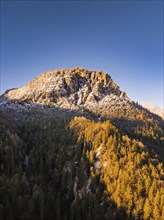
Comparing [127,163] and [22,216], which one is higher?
[127,163]

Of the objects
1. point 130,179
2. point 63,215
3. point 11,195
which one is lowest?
point 63,215

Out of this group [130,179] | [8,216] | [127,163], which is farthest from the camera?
[127,163]

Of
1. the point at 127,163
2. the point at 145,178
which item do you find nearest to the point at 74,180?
the point at 127,163

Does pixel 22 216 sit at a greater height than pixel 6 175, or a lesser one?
lesser

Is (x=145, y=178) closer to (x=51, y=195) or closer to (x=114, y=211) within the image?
(x=114, y=211)

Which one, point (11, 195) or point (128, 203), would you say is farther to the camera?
point (11, 195)

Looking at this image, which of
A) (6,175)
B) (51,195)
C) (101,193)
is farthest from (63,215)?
(6,175)

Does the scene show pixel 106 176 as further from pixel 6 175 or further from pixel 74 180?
pixel 6 175

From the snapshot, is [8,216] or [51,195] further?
[51,195]

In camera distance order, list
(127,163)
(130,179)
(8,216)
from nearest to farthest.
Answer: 1. (8,216)
2. (130,179)
3. (127,163)
